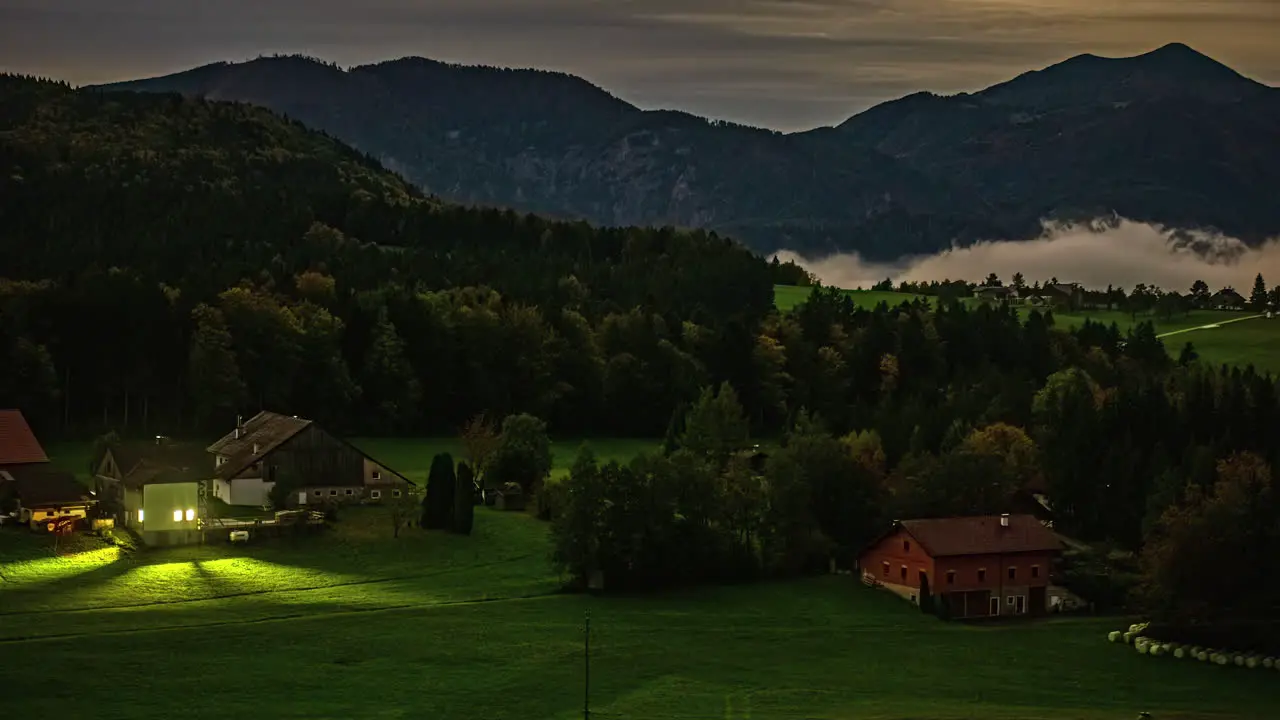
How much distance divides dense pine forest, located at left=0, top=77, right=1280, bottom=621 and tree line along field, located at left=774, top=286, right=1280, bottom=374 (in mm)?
7662

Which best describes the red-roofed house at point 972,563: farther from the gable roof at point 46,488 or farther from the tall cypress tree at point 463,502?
the gable roof at point 46,488

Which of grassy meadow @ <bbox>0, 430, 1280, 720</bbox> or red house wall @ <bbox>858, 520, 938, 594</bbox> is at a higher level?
red house wall @ <bbox>858, 520, 938, 594</bbox>

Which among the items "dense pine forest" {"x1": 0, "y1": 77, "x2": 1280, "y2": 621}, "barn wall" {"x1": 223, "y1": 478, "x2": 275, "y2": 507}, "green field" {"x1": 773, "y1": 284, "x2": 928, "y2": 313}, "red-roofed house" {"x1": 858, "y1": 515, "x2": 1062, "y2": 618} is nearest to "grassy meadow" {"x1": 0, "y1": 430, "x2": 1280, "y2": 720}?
"red-roofed house" {"x1": 858, "y1": 515, "x2": 1062, "y2": 618}

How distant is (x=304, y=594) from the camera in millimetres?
62250

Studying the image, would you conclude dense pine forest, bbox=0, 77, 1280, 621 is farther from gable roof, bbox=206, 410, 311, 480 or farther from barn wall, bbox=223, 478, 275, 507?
barn wall, bbox=223, 478, 275, 507

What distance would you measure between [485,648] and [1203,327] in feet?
429

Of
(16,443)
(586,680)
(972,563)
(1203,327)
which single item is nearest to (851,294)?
(1203,327)

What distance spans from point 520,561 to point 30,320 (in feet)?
130

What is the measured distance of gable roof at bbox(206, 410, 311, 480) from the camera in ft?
257

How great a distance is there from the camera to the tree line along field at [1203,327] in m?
148

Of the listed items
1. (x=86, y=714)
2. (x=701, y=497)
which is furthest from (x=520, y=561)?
(x=86, y=714)

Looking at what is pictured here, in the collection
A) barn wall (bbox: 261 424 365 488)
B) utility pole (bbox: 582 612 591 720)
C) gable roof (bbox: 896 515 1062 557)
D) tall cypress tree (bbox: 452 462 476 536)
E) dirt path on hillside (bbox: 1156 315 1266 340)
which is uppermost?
dirt path on hillside (bbox: 1156 315 1266 340)

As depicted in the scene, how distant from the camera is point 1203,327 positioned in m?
171

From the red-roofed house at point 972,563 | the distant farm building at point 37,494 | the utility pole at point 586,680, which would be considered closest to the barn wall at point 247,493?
the distant farm building at point 37,494
